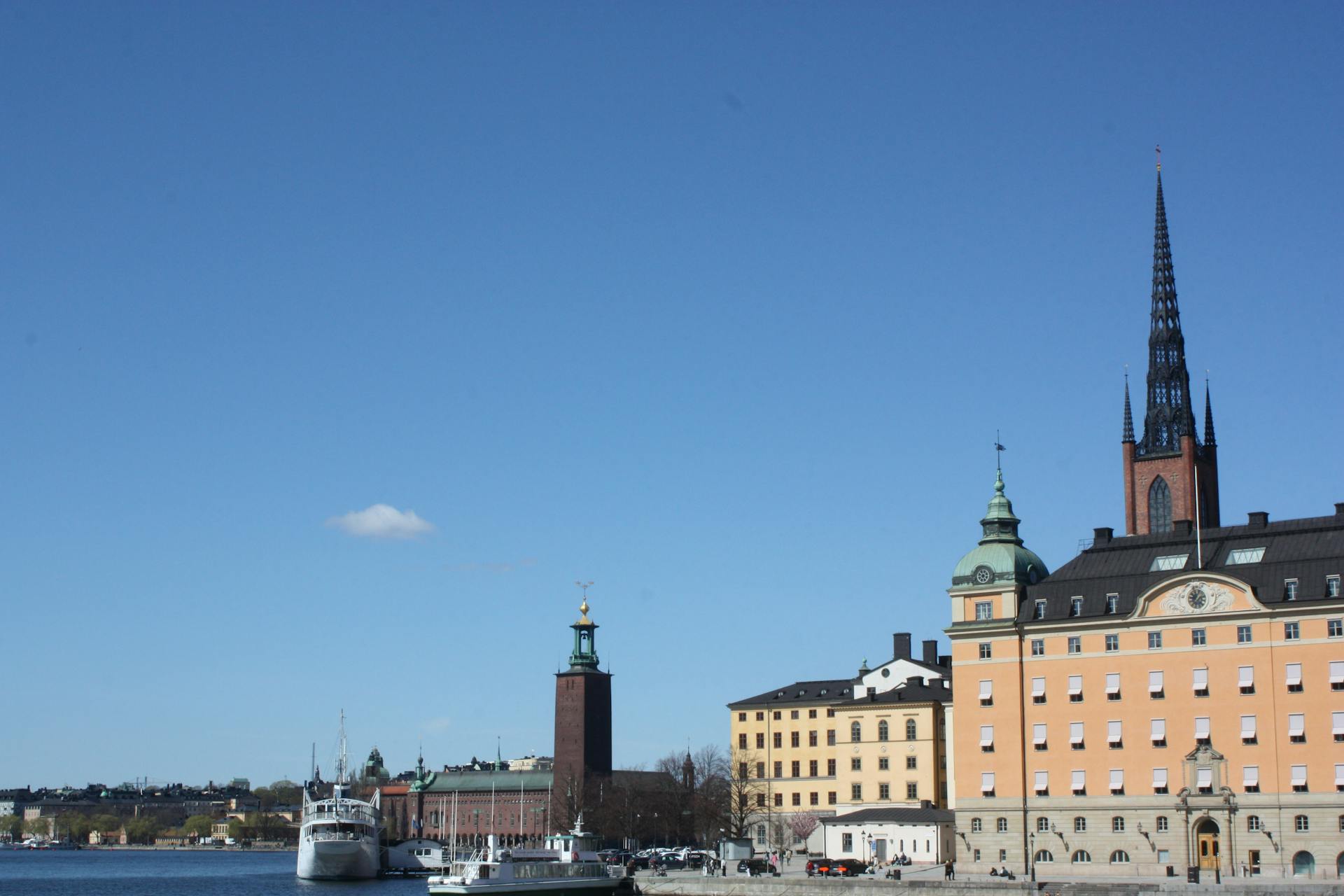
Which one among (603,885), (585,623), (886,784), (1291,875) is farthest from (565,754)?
(1291,875)

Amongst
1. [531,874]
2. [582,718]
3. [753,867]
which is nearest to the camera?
[531,874]

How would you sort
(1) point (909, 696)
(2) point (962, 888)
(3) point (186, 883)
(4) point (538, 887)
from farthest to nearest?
(3) point (186, 883) < (1) point (909, 696) < (4) point (538, 887) < (2) point (962, 888)

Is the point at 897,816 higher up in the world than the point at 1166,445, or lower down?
lower down

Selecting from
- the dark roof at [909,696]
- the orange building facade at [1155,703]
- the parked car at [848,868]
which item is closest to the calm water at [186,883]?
the parked car at [848,868]

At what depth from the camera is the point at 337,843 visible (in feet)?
417

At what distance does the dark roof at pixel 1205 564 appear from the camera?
3157 inches

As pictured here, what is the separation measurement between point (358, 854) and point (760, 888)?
56213 millimetres

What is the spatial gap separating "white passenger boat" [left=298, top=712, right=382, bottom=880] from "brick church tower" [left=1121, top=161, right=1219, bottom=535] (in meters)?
63.5

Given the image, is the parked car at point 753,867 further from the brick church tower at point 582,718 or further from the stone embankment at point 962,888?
the brick church tower at point 582,718

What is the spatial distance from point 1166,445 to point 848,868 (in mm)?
53855

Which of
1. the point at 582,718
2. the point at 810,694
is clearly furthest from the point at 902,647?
the point at 582,718

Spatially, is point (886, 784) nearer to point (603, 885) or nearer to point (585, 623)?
point (603, 885)

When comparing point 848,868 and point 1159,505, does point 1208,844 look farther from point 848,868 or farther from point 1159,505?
point 1159,505

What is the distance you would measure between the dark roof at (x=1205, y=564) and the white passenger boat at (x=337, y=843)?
6171 centimetres
